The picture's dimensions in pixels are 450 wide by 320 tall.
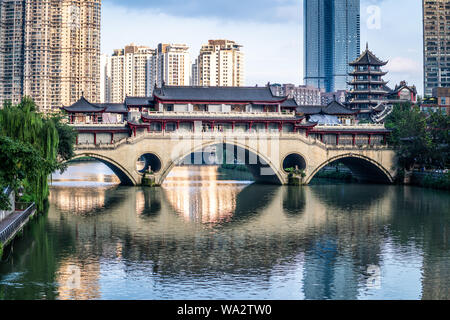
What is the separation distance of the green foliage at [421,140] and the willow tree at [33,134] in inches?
1778

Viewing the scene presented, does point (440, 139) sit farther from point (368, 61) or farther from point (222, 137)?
point (368, 61)

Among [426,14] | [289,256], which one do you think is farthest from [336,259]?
[426,14]

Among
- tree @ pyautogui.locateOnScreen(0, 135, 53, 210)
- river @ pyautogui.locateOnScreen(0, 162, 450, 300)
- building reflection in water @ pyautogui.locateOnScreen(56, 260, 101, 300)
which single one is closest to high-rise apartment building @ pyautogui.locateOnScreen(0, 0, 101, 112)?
river @ pyautogui.locateOnScreen(0, 162, 450, 300)

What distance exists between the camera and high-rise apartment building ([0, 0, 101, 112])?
164000 millimetres

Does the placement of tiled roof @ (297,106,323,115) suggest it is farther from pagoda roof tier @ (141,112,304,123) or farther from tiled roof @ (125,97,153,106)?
tiled roof @ (125,97,153,106)

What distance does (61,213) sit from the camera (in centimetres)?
5084

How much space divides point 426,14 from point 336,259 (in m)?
167

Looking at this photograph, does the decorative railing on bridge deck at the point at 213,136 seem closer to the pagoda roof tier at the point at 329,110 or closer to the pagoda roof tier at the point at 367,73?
the pagoda roof tier at the point at 329,110

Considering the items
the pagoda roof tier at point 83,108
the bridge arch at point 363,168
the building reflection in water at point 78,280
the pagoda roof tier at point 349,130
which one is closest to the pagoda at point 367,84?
the bridge arch at point 363,168

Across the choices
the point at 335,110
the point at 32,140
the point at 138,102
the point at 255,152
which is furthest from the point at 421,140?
the point at 32,140

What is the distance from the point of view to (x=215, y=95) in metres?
78.9

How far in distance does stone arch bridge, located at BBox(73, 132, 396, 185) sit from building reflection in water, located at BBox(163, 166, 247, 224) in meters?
3.64

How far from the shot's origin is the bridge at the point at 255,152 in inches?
2815

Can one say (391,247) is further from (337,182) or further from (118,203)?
(337,182)
